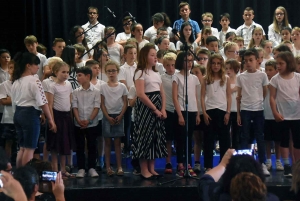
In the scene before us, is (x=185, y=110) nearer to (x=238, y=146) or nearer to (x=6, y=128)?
(x=238, y=146)

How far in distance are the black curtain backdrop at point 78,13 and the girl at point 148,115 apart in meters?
3.81

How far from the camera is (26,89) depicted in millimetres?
5949

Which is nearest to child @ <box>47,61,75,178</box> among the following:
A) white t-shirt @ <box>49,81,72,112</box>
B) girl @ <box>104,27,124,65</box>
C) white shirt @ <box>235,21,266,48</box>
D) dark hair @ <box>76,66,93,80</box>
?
white t-shirt @ <box>49,81,72,112</box>

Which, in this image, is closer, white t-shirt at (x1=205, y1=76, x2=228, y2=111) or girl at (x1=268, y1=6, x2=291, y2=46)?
white t-shirt at (x1=205, y1=76, x2=228, y2=111)

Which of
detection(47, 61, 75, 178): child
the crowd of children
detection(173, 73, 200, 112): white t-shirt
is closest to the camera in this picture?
the crowd of children

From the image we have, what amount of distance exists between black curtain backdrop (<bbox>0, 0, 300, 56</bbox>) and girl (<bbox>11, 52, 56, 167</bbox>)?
3933 millimetres

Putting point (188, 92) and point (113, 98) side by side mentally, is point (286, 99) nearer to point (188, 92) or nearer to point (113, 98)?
point (188, 92)

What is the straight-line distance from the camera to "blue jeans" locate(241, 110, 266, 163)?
6.44m

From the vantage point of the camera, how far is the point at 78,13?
10.5 m

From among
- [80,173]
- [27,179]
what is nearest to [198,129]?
[80,173]

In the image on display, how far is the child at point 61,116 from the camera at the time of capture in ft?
20.7

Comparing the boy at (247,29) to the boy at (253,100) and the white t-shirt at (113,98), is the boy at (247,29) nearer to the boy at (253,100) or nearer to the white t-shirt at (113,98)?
the boy at (253,100)

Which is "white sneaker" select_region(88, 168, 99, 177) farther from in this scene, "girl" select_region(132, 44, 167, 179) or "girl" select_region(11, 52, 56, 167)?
"girl" select_region(11, 52, 56, 167)

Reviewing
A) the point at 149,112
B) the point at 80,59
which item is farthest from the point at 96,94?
the point at 80,59
